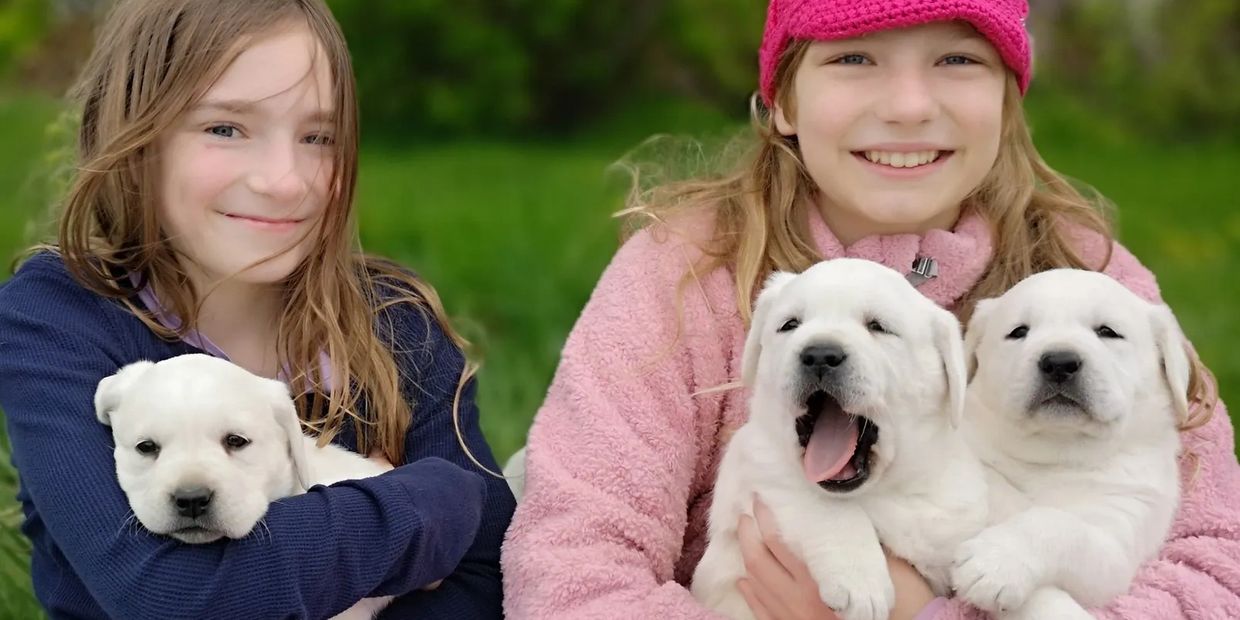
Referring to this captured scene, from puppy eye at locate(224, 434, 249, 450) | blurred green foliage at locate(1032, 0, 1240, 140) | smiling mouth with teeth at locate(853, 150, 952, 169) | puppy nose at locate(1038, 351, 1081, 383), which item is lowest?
blurred green foliage at locate(1032, 0, 1240, 140)

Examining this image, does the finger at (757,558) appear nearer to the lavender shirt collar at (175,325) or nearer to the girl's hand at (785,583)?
the girl's hand at (785,583)

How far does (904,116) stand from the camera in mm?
3156

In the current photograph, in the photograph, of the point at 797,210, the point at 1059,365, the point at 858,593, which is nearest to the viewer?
the point at 858,593

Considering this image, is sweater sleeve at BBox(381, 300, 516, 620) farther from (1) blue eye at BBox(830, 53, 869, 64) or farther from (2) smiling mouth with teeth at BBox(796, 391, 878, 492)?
(1) blue eye at BBox(830, 53, 869, 64)

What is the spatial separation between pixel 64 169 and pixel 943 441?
2.33 meters

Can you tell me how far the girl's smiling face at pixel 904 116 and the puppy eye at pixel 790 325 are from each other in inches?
24.4

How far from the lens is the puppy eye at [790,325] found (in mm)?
2716

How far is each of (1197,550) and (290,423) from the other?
6.47 ft

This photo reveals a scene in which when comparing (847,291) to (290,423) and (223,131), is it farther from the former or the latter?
(223,131)

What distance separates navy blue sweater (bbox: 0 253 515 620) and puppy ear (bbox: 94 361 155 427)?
1.2 inches

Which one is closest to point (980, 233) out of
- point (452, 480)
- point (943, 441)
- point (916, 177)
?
point (916, 177)

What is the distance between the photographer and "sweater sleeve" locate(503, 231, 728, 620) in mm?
2930

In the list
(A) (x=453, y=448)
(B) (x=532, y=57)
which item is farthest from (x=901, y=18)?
(B) (x=532, y=57)

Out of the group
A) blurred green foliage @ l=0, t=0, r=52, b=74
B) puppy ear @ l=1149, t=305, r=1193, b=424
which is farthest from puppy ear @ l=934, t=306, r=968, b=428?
blurred green foliage @ l=0, t=0, r=52, b=74
